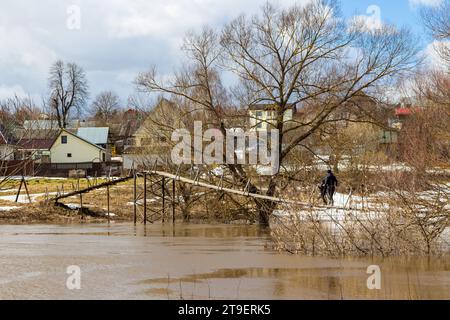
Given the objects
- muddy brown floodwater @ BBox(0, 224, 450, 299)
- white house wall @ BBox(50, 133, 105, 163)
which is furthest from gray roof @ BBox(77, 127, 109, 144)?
muddy brown floodwater @ BBox(0, 224, 450, 299)

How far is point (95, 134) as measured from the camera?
90938mm

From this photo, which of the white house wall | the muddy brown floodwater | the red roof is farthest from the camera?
the white house wall

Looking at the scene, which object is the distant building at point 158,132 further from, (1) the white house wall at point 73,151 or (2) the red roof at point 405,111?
(1) the white house wall at point 73,151

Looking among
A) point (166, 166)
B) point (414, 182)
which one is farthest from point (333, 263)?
point (166, 166)

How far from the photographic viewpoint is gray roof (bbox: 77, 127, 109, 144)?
89.9 meters

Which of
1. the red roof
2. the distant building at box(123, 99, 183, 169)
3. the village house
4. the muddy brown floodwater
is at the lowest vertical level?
the muddy brown floodwater

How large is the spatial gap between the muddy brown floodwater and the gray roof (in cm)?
6571

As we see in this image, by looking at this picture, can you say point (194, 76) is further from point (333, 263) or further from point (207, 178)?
point (333, 263)

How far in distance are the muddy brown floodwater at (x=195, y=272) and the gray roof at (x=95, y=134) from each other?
65709 millimetres

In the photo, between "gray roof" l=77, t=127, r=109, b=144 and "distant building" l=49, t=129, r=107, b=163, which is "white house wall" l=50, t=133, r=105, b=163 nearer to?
"distant building" l=49, t=129, r=107, b=163

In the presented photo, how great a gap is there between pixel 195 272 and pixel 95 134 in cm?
7673

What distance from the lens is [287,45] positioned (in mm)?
31234

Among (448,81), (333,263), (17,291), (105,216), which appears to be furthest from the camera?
(105,216)
